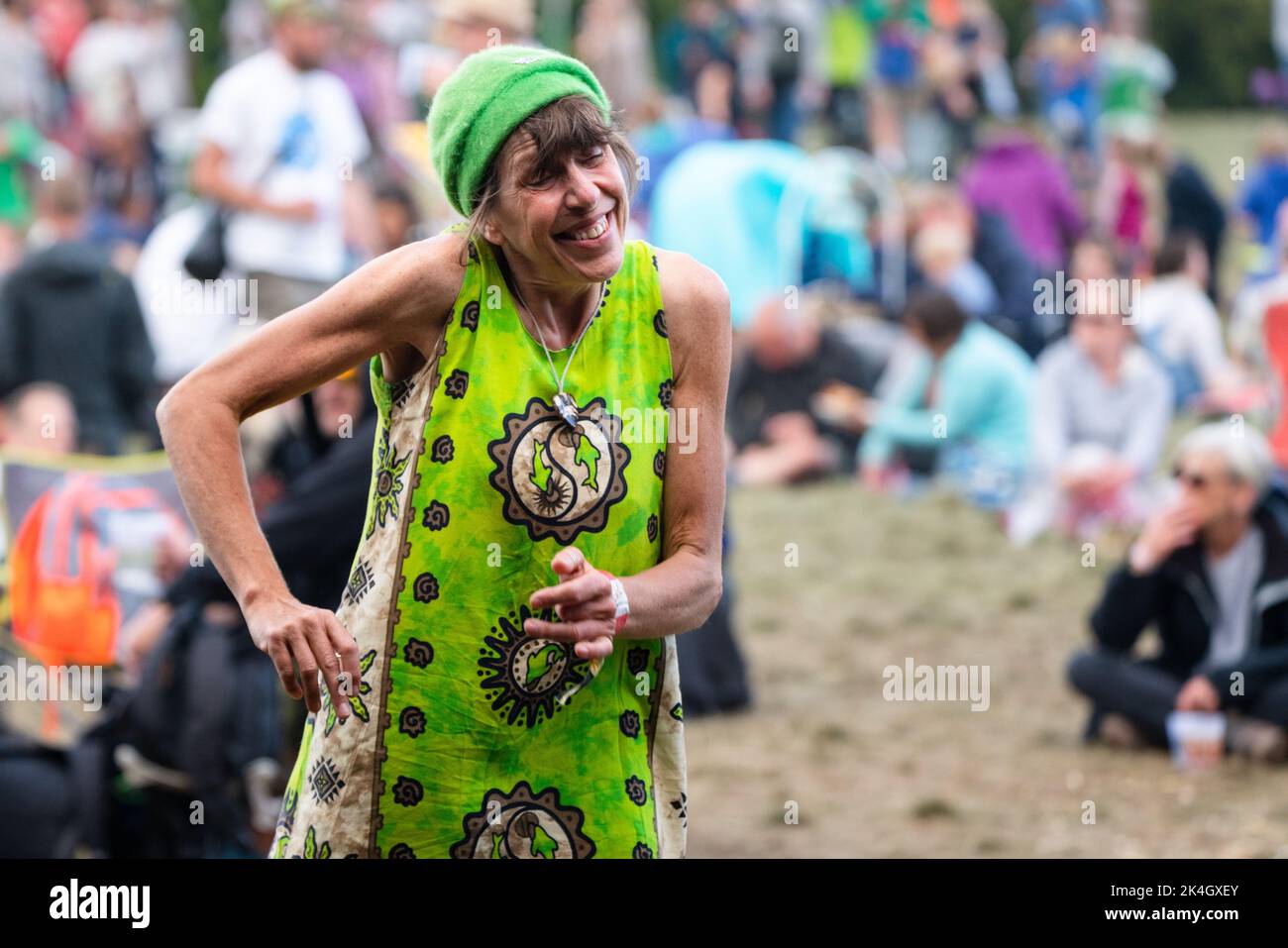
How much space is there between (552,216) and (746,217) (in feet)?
30.0

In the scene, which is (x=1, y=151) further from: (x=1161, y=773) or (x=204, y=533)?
(x=204, y=533)

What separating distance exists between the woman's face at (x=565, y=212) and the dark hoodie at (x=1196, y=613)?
4.28 m

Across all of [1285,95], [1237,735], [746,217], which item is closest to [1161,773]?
[1237,735]

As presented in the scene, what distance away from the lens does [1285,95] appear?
64.4 feet

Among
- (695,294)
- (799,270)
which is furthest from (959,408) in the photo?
(695,294)

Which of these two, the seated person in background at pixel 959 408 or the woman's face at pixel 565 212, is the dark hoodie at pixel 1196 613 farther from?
the woman's face at pixel 565 212

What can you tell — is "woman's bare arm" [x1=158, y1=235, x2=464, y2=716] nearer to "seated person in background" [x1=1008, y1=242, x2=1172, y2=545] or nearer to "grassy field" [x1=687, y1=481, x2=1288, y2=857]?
"grassy field" [x1=687, y1=481, x2=1288, y2=857]

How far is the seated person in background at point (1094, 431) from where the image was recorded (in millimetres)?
9273

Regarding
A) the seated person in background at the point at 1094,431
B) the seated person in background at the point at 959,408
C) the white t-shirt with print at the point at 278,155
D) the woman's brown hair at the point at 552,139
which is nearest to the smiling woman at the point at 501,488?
the woman's brown hair at the point at 552,139

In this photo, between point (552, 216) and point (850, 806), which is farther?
point (850, 806)

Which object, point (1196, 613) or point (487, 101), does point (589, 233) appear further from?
point (1196, 613)

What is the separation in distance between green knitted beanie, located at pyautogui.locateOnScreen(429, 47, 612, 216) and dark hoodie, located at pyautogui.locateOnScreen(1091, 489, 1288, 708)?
4.35 meters

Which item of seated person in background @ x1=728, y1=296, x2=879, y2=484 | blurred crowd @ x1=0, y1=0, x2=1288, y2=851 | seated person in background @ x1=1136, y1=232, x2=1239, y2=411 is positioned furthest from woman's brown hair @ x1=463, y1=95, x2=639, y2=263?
seated person in background @ x1=1136, y1=232, x2=1239, y2=411

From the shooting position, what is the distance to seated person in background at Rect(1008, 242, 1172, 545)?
30.4ft
